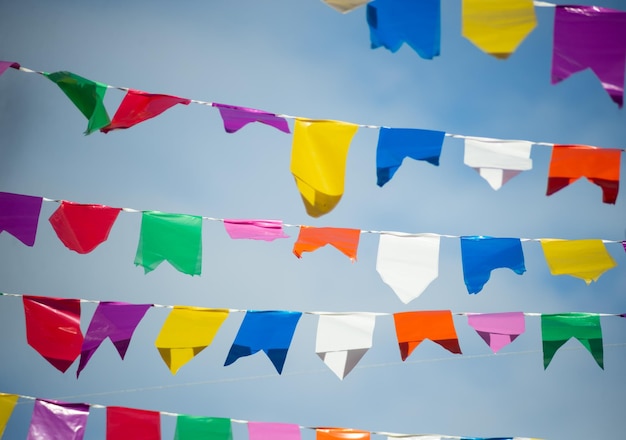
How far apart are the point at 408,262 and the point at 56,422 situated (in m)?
2.33

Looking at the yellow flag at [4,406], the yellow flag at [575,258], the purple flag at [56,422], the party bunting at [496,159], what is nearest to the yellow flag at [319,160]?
the party bunting at [496,159]

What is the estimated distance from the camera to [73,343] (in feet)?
14.1

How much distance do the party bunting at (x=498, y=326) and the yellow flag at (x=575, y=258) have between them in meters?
0.38

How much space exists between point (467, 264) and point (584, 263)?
2.33 feet

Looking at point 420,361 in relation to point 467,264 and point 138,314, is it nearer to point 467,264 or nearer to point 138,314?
point 467,264

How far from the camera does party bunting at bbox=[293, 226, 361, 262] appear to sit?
4.41m

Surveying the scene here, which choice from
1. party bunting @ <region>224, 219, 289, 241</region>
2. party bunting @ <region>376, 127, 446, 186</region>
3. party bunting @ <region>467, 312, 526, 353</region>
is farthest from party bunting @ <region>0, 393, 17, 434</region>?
party bunting @ <region>467, 312, 526, 353</region>

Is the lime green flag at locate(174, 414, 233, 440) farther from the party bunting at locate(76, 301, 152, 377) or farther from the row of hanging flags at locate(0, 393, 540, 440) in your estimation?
the party bunting at locate(76, 301, 152, 377)

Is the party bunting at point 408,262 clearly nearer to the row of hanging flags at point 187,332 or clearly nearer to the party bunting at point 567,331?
the row of hanging flags at point 187,332

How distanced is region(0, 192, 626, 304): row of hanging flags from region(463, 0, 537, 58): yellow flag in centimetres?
148

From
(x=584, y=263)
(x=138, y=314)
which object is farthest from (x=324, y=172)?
(x=584, y=263)

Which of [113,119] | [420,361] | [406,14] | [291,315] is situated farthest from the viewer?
[420,361]

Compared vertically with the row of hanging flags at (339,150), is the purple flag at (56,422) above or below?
below

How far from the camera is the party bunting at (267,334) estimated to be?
4285 mm
